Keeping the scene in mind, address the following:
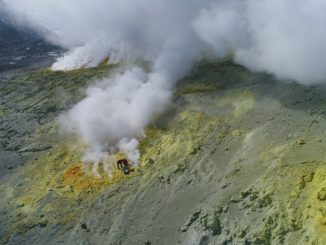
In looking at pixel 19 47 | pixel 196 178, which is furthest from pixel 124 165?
pixel 19 47

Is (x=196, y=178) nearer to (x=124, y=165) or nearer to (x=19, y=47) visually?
(x=124, y=165)

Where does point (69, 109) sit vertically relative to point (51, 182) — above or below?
above

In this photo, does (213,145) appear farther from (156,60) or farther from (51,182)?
(156,60)

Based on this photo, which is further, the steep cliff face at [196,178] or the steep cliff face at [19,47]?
the steep cliff face at [19,47]

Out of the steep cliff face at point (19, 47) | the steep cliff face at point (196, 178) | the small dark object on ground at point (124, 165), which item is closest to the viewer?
the steep cliff face at point (196, 178)

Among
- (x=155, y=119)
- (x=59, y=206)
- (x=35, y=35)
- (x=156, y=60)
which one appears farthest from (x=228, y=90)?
(x=35, y=35)

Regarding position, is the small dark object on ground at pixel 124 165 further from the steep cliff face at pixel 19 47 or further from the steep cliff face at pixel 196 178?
the steep cliff face at pixel 19 47

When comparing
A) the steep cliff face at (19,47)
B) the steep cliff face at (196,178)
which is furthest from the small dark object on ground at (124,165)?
the steep cliff face at (19,47)

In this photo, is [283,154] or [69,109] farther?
[69,109]
